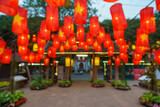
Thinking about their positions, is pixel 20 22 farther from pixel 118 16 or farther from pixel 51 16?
pixel 118 16

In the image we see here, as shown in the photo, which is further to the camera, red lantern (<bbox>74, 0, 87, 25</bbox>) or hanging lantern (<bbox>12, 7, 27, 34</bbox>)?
hanging lantern (<bbox>12, 7, 27, 34</bbox>)

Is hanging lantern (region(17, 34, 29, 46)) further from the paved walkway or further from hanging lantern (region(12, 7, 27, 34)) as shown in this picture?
the paved walkway

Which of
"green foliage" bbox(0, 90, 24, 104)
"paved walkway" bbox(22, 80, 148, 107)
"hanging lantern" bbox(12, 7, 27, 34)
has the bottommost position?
"paved walkway" bbox(22, 80, 148, 107)

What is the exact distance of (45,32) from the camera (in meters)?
7.19

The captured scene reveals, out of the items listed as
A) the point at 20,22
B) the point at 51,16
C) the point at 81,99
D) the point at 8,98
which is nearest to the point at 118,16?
the point at 51,16

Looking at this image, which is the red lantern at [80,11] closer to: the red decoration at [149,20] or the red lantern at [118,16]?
the red lantern at [118,16]

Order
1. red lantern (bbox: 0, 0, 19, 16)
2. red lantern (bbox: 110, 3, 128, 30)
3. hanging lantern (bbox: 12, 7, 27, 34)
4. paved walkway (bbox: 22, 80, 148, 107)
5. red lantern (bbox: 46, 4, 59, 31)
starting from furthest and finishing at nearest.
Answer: paved walkway (bbox: 22, 80, 148, 107) → red lantern (bbox: 46, 4, 59, 31) → hanging lantern (bbox: 12, 7, 27, 34) → red lantern (bbox: 110, 3, 128, 30) → red lantern (bbox: 0, 0, 19, 16)

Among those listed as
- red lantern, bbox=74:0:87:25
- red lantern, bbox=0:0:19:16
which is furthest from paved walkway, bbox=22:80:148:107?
red lantern, bbox=0:0:19:16

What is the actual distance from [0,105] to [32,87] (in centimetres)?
559

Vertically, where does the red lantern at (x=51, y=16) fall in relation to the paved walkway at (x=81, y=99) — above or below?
above

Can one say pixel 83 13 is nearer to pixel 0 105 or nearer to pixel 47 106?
pixel 47 106

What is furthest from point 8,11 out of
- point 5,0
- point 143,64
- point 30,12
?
point 143,64

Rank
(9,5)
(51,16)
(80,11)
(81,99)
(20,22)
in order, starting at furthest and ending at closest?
(81,99) → (51,16) → (20,22) → (80,11) → (9,5)

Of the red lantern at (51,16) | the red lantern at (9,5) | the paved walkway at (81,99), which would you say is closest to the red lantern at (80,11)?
the red lantern at (51,16)
